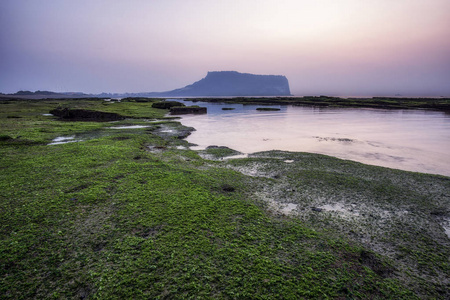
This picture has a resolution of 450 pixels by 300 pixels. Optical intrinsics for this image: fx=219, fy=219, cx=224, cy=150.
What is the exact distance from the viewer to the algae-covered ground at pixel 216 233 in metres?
5.37

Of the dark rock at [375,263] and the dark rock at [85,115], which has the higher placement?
the dark rock at [85,115]

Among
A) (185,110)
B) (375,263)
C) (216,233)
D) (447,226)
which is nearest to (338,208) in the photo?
(375,263)

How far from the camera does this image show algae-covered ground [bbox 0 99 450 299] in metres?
5.37

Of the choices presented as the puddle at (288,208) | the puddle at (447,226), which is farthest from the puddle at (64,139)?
the puddle at (447,226)

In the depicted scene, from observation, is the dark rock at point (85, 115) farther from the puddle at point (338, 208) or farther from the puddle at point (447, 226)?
the puddle at point (447, 226)

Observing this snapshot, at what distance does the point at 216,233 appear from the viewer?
727cm

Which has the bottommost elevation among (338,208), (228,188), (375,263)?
(375,263)

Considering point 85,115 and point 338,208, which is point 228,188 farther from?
point 85,115

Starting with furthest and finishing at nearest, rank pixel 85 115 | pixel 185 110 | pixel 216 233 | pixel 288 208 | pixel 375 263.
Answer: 1. pixel 185 110
2. pixel 85 115
3. pixel 288 208
4. pixel 216 233
5. pixel 375 263

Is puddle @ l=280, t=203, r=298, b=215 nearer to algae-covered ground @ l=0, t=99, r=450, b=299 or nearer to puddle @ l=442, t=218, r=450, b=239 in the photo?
algae-covered ground @ l=0, t=99, r=450, b=299

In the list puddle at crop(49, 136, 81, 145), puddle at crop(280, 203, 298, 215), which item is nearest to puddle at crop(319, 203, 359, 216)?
puddle at crop(280, 203, 298, 215)

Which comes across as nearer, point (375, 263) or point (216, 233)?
point (375, 263)

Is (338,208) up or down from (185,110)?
down

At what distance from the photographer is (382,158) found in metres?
18.2
